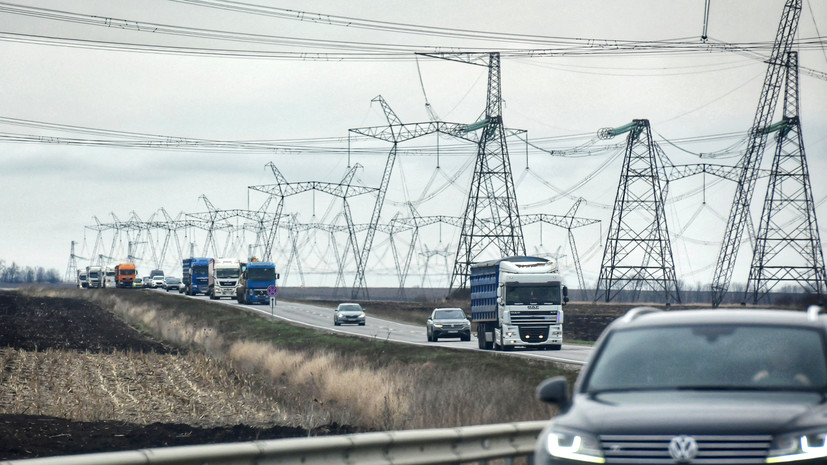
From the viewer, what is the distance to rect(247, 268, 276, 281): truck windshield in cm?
9069

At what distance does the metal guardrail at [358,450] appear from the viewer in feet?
26.1

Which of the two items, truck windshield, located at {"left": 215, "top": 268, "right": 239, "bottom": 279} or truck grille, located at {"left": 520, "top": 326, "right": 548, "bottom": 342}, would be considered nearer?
truck grille, located at {"left": 520, "top": 326, "right": 548, "bottom": 342}

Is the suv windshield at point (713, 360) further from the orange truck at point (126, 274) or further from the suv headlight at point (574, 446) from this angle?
the orange truck at point (126, 274)

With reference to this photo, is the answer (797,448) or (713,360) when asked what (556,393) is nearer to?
(713,360)

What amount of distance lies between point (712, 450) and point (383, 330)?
193ft

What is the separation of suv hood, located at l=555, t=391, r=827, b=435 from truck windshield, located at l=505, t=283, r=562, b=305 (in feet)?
118

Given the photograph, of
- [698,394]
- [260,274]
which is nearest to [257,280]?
[260,274]

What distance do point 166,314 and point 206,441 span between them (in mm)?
55050

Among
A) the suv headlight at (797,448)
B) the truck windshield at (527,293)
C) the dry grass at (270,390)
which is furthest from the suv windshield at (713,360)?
the truck windshield at (527,293)

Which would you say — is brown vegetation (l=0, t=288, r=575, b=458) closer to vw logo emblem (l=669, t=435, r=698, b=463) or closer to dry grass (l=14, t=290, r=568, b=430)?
dry grass (l=14, t=290, r=568, b=430)

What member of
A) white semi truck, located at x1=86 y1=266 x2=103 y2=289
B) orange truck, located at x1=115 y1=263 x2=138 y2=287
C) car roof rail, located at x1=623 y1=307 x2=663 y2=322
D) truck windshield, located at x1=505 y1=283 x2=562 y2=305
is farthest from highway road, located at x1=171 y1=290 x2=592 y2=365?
white semi truck, located at x1=86 y1=266 x2=103 y2=289

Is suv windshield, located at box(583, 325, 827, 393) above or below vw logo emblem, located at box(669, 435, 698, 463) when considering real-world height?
above

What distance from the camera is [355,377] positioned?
3188cm

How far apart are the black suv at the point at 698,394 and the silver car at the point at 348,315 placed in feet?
204
